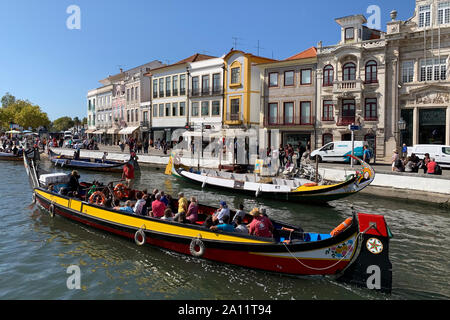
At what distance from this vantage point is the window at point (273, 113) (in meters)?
36.4

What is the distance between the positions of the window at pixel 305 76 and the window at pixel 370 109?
5.89 m

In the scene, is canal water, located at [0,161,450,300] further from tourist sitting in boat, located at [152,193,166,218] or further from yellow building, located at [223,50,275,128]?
yellow building, located at [223,50,275,128]

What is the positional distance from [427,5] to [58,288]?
31.2 metres

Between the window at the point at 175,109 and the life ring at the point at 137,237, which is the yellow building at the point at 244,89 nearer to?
the window at the point at 175,109

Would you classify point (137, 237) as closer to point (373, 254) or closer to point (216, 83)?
point (373, 254)

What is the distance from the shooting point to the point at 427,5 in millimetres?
27938

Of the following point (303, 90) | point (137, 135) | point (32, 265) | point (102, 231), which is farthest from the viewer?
point (137, 135)

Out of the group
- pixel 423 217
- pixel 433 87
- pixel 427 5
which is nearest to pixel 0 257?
pixel 423 217

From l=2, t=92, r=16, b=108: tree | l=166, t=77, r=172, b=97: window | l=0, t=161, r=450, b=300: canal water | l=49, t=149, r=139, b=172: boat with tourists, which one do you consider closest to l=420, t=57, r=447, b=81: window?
l=0, t=161, r=450, b=300: canal water

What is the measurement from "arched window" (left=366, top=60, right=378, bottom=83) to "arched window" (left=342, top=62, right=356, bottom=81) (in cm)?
114

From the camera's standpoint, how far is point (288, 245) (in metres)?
8.61

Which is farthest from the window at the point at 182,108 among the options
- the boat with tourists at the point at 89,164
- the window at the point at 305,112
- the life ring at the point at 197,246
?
the life ring at the point at 197,246

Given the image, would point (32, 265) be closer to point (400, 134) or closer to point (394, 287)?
point (394, 287)

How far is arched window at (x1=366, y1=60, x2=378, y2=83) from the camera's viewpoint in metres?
30.1
